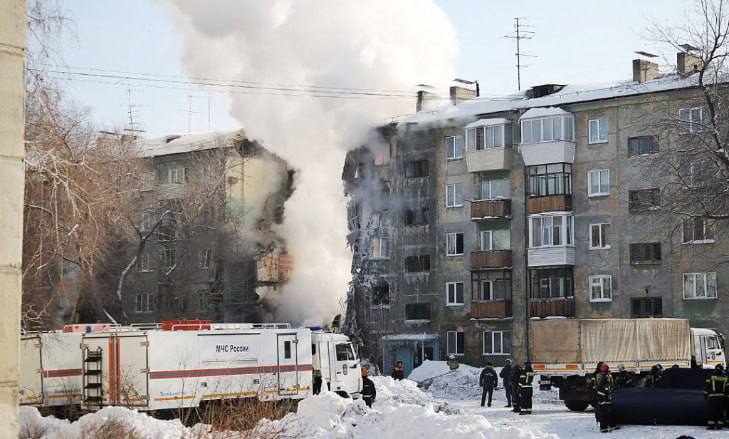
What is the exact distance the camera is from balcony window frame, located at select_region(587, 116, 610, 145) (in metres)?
58.4

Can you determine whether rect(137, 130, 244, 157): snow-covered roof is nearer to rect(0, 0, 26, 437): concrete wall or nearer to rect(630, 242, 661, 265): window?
rect(630, 242, 661, 265): window

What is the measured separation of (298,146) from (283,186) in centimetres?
608

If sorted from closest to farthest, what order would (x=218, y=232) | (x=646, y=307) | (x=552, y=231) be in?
(x=646, y=307), (x=552, y=231), (x=218, y=232)

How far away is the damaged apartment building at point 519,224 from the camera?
2180 inches

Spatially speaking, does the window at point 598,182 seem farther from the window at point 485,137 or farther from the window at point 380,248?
the window at point 380,248

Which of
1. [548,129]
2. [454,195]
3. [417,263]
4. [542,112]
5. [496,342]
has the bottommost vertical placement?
[496,342]

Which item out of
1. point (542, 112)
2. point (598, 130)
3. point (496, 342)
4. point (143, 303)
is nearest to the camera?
point (598, 130)

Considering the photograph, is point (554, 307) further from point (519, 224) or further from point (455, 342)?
point (455, 342)

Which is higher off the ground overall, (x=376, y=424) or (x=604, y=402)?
(x=604, y=402)

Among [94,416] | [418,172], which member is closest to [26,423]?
[94,416]

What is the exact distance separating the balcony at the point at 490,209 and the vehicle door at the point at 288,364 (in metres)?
29.8

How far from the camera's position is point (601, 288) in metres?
57.4

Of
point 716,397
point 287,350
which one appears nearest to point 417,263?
point 287,350

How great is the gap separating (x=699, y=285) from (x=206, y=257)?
3155cm
